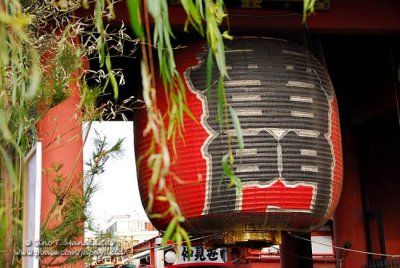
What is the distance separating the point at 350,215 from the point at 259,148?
97.2 inches

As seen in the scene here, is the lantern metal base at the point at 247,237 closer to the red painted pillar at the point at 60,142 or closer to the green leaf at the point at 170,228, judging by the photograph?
the red painted pillar at the point at 60,142

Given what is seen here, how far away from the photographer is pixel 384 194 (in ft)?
20.4

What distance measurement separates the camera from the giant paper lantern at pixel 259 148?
11.7ft

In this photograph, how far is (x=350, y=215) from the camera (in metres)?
5.77

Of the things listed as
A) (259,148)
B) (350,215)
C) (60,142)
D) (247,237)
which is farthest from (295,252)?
(60,142)

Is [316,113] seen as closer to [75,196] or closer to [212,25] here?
[75,196]

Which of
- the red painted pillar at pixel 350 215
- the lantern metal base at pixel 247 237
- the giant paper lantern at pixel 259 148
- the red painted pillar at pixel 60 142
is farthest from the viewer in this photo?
the red painted pillar at pixel 350 215

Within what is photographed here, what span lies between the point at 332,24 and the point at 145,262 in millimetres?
10241

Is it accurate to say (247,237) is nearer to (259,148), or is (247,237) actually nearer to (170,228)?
(259,148)

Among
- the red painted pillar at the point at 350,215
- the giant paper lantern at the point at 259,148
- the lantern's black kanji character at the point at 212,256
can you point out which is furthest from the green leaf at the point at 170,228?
the lantern's black kanji character at the point at 212,256


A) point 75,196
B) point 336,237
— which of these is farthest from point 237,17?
point 336,237

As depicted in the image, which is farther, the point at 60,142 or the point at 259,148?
the point at 259,148

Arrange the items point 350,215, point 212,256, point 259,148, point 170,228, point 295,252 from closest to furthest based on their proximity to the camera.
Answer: point 170,228 → point 259,148 → point 350,215 → point 295,252 → point 212,256

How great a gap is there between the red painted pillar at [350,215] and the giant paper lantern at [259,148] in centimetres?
192
